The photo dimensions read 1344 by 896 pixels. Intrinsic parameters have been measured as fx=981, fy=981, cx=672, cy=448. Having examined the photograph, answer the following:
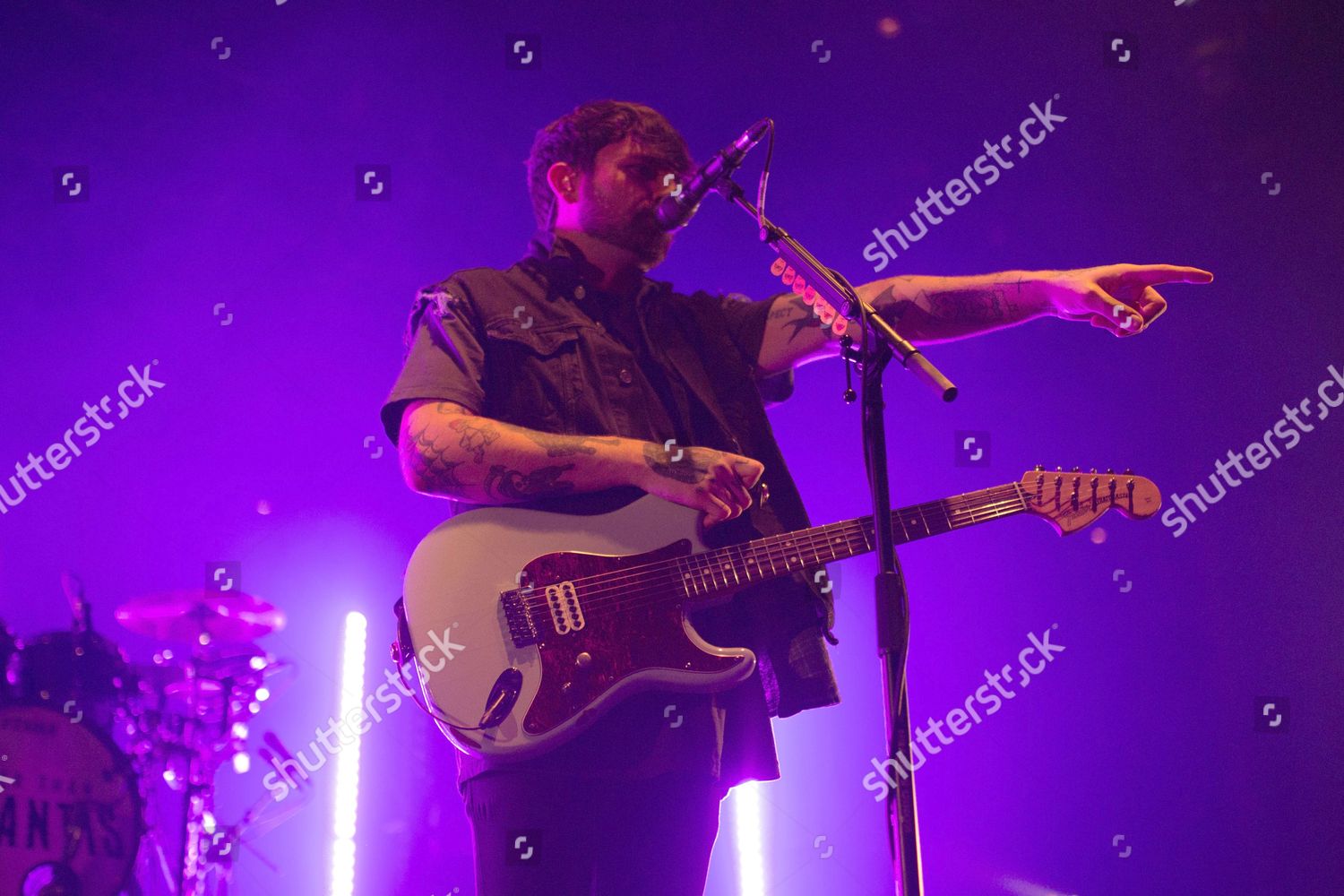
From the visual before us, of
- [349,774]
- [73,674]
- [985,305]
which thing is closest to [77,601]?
[73,674]

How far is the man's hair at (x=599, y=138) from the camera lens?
7.08 ft

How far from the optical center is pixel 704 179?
6.08ft

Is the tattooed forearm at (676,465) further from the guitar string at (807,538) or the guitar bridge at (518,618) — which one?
the guitar bridge at (518,618)

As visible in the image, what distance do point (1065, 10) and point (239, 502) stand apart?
3.65 metres

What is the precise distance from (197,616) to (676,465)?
1984mm

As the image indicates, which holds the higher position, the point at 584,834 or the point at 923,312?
the point at 923,312

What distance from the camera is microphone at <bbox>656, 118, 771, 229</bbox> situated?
180cm

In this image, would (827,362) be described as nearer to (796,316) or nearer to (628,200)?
(796,316)

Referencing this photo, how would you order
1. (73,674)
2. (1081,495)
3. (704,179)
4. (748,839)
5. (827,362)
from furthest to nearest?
(827,362) → (748,839) → (73,674) → (1081,495) → (704,179)

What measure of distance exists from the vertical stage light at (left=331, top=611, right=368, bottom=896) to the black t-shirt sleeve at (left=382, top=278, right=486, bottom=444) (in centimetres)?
164

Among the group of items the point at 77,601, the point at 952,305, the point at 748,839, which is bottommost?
the point at 748,839

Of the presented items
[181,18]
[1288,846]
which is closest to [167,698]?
[181,18]

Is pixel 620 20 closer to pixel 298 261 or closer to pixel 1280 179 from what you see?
pixel 298 261

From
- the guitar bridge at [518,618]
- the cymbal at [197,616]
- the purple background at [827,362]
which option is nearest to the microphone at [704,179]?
the guitar bridge at [518,618]
